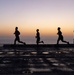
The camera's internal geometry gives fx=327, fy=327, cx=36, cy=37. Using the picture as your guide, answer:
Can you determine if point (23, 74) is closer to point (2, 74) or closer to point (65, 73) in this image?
point (2, 74)

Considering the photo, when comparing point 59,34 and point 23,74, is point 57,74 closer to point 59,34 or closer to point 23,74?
point 23,74

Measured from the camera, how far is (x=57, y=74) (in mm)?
10727

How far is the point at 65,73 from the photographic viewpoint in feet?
36.3

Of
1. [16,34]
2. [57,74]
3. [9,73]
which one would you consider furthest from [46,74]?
[16,34]

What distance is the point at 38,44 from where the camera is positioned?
33.4m

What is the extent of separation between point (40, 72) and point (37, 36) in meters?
22.9

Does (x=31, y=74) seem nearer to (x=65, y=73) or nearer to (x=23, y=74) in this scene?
(x=23, y=74)

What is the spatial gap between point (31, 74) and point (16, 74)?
0.49 m

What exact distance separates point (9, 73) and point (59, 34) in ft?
72.8

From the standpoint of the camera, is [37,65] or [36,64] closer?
[37,65]

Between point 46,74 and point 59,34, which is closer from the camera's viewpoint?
point 46,74

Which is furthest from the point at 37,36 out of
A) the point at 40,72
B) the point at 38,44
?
the point at 40,72

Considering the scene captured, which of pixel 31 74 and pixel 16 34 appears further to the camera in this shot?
Answer: pixel 16 34

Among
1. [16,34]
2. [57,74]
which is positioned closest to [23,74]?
[57,74]
